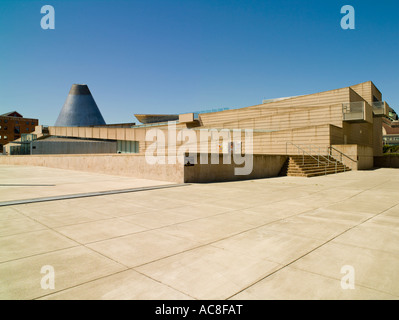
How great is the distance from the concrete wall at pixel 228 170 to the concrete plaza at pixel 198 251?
238 inches

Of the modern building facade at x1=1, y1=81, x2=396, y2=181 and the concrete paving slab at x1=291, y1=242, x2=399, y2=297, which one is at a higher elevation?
the modern building facade at x1=1, y1=81, x2=396, y2=181

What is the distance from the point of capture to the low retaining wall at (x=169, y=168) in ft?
42.4

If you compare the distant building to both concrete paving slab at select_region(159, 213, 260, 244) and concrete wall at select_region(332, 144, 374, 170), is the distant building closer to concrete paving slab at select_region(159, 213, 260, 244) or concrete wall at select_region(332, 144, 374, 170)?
concrete wall at select_region(332, 144, 374, 170)

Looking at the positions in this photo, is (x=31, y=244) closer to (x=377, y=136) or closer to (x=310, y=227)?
(x=310, y=227)

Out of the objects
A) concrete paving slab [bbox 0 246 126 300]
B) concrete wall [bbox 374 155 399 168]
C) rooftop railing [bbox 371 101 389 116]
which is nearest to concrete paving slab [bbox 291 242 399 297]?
concrete paving slab [bbox 0 246 126 300]

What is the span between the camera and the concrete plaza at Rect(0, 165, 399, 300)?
2676 millimetres

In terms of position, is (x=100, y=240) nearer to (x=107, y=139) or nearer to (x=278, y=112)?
(x=278, y=112)

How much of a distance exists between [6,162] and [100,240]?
35.9 metres

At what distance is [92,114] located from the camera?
74.1 metres

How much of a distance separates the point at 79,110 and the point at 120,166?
6541cm

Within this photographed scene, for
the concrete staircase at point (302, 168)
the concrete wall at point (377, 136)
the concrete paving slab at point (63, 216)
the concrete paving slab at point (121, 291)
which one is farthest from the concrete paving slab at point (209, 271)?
the concrete wall at point (377, 136)

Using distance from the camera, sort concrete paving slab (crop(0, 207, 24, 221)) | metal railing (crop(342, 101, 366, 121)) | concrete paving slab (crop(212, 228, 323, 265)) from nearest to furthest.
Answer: concrete paving slab (crop(212, 228, 323, 265)), concrete paving slab (crop(0, 207, 24, 221)), metal railing (crop(342, 101, 366, 121))

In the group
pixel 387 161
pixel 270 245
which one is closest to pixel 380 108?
pixel 387 161

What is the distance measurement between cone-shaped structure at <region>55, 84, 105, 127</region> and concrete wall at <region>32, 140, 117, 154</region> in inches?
1227
